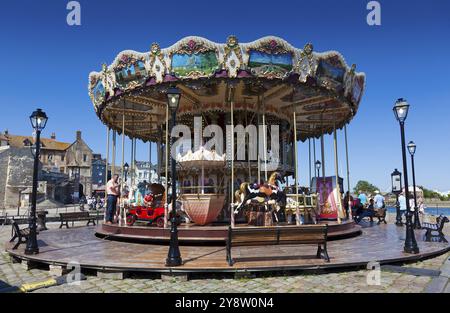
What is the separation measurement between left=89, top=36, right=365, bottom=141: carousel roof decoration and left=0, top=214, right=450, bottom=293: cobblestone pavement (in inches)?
260

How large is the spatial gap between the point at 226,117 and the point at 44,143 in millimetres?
67041

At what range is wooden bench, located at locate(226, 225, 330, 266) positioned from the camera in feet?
23.4

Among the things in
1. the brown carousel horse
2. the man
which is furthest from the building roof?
the brown carousel horse

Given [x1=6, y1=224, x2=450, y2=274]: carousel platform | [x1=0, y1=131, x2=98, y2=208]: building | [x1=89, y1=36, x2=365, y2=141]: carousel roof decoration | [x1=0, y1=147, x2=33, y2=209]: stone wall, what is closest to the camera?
[x1=6, y1=224, x2=450, y2=274]: carousel platform

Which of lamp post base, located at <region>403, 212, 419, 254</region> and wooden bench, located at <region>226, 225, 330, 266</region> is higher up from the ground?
wooden bench, located at <region>226, 225, 330, 266</region>

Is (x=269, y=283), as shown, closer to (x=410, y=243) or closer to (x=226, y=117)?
(x=410, y=243)

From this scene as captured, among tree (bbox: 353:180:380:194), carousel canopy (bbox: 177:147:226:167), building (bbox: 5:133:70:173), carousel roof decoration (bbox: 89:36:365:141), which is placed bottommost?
tree (bbox: 353:180:380:194)

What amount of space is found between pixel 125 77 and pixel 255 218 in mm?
6837

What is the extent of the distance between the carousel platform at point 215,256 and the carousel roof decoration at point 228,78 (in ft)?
17.7

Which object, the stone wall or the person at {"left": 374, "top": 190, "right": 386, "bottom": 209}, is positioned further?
the stone wall

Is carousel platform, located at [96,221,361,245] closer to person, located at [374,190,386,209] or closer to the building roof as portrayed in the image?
person, located at [374,190,386,209]

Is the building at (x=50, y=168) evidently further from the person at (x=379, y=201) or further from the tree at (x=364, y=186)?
the tree at (x=364, y=186)

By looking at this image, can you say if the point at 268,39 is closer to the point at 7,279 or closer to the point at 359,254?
the point at 359,254

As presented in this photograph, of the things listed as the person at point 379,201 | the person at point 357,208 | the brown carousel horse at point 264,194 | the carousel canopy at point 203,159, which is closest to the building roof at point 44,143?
the carousel canopy at point 203,159
